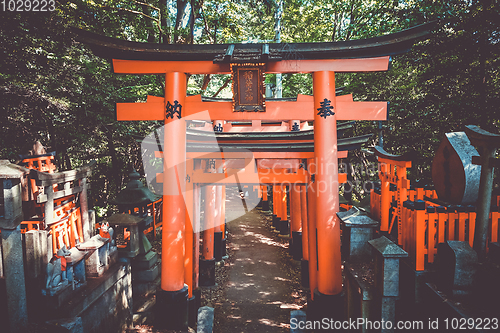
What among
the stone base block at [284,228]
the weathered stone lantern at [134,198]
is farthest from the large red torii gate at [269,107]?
the stone base block at [284,228]

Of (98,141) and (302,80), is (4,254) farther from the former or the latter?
(302,80)

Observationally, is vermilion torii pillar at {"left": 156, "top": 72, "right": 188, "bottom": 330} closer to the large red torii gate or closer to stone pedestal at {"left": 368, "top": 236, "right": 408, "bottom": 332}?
the large red torii gate

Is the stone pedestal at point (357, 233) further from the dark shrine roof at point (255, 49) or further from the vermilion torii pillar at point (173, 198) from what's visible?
the vermilion torii pillar at point (173, 198)

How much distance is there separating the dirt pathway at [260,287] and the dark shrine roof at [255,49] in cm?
660

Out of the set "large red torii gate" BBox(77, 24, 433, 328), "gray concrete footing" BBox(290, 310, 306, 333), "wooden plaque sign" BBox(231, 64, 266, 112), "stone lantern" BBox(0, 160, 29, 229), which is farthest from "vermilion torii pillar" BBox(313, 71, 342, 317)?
"stone lantern" BBox(0, 160, 29, 229)

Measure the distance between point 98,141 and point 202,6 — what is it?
301 inches

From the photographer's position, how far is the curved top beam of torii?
531 cm

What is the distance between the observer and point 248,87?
558cm

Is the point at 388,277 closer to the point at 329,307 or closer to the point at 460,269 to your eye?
the point at 460,269

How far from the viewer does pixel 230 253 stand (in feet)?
40.6

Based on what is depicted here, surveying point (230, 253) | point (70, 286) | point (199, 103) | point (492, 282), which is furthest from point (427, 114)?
point (70, 286)

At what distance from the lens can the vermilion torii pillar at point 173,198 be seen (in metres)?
5.75

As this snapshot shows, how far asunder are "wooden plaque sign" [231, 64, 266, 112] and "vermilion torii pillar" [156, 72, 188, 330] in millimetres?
1178

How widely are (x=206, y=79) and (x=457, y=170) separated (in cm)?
1117
